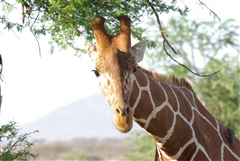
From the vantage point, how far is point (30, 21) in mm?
7371

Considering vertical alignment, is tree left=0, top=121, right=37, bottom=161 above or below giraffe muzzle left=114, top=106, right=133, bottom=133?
above

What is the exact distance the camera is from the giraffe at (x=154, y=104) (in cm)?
571

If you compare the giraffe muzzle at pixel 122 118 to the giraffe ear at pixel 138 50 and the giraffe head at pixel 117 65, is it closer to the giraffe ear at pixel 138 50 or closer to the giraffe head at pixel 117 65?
the giraffe head at pixel 117 65

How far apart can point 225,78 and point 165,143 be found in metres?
19.2

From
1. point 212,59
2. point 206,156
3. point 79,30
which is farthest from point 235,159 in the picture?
point 212,59

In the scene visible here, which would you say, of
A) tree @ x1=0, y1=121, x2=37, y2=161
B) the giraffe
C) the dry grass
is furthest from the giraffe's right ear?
the dry grass

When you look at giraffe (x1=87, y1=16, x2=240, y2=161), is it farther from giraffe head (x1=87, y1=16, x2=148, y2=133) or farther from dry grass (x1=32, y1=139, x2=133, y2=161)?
dry grass (x1=32, y1=139, x2=133, y2=161)

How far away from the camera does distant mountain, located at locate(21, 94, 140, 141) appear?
13738 centimetres

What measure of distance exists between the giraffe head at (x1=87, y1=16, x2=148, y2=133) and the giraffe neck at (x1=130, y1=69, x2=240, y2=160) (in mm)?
243

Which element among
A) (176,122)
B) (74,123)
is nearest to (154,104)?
(176,122)

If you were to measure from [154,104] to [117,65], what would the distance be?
2.26 feet

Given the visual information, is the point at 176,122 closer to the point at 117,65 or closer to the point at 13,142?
the point at 117,65

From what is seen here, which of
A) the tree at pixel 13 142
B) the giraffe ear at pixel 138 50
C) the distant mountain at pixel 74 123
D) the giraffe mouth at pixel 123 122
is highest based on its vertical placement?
the distant mountain at pixel 74 123

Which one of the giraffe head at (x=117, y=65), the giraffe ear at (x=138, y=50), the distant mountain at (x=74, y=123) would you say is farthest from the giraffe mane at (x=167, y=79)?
the distant mountain at (x=74, y=123)
